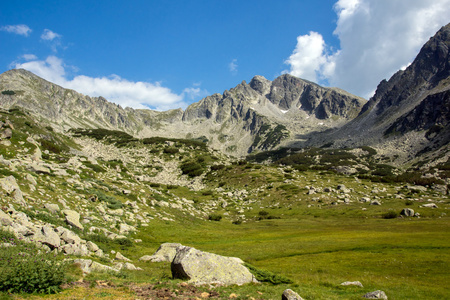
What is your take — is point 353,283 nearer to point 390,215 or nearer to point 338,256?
point 338,256

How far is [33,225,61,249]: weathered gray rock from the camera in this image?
1466 centimetres

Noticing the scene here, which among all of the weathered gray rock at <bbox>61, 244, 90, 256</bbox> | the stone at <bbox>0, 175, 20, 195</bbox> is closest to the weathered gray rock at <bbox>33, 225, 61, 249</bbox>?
the weathered gray rock at <bbox>61, 244, 90, 256</bbox>

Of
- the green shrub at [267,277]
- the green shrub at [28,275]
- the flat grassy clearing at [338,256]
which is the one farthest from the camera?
the green shrub at [267,277]

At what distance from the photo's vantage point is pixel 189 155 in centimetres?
11306

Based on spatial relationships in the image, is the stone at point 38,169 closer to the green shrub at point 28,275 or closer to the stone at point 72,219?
the stone at point 72,219

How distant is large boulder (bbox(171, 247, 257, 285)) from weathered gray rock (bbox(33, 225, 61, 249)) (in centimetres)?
748

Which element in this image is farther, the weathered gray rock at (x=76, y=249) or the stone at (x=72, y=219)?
the stone at (x=72, y=219)

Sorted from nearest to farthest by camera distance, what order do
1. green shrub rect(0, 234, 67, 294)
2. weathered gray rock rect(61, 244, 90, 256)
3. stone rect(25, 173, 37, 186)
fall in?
green shrub rect(0, 234, 67, 294) < weathered gray rock rect(61, 244, 90, 256) < stone rect(25, 173, 37, 186)

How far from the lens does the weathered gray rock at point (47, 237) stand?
1466 cm

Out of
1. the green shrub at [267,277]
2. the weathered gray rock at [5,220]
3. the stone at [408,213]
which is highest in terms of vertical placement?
the stone at [408,213]

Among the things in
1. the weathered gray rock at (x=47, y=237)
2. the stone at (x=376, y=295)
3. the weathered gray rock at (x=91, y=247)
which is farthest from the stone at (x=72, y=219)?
the stone at (x=376, y=295)

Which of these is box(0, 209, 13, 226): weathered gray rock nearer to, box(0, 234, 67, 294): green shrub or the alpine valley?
the alpine valley

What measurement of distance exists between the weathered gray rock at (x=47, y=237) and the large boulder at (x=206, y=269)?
7.48 m

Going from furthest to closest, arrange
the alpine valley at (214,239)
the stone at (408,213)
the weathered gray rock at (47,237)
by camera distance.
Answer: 1. the stone at (408,213)
2. the weathered gray rock at (47,237)
3. the alpine valley at (214,239)
